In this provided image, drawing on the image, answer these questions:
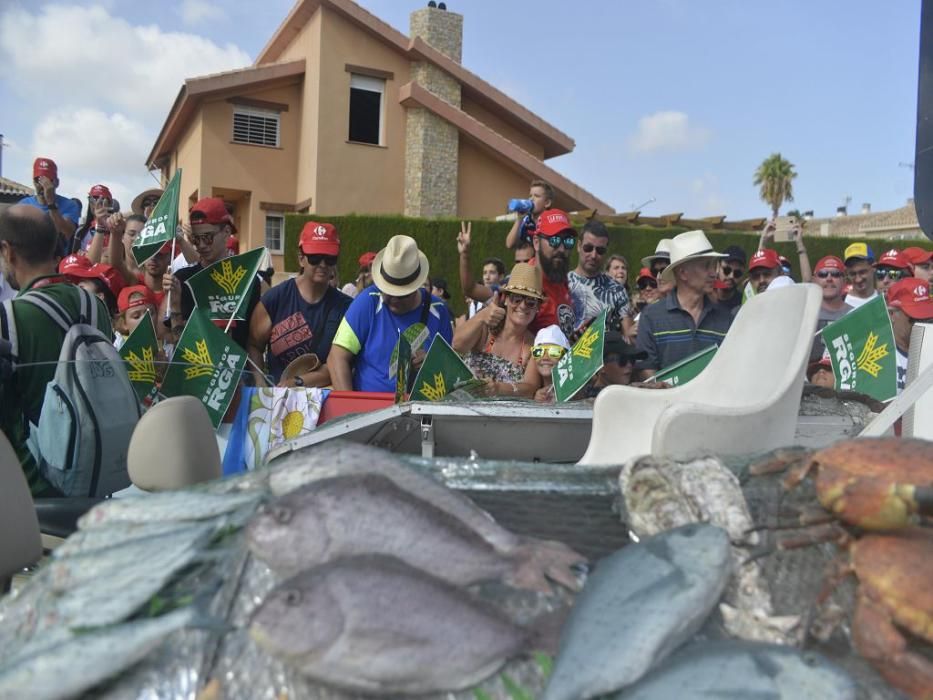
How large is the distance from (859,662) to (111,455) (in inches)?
102

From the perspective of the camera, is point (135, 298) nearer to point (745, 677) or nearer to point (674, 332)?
point (674, 332)

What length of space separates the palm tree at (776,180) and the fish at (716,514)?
49604 millimetres

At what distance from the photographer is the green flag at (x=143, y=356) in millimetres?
4176

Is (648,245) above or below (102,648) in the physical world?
above

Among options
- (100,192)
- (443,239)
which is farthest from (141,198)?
(443,239)

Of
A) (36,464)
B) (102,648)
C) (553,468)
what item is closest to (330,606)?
(102,648)

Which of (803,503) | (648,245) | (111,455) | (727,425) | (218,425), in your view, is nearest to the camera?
(803,503)

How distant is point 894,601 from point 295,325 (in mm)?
4237

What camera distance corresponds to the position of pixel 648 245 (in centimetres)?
1767

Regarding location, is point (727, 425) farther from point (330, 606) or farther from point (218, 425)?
point (218, 425)

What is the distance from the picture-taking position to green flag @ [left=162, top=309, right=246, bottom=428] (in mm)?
4371

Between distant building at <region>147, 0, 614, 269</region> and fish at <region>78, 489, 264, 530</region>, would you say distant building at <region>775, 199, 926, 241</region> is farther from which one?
fish at <region>78, 489, 264, 530</region>

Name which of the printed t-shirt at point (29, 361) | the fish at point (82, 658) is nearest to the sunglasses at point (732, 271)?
the printed t-shirt at point (29, 361)

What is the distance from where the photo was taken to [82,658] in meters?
1.14
